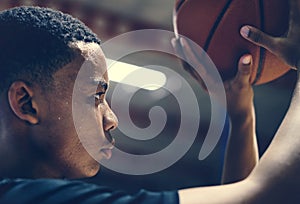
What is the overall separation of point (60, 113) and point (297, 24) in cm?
37

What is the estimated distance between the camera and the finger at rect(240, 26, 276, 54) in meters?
0.92

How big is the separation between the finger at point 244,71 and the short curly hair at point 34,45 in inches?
11.1

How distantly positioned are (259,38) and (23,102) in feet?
1.22

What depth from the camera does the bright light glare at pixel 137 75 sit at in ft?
12.3

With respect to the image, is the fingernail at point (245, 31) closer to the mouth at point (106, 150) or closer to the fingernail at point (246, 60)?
the fingernail at point (246, 60)

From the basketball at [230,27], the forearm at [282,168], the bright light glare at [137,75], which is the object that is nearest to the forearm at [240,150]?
the basketball at [230,27]

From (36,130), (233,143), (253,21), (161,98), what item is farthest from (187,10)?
(161,98)

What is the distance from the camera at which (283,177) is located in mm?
747

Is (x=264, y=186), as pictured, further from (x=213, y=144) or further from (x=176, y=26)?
(x=213, y=144)

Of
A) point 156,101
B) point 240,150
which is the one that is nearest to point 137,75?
point 156,101

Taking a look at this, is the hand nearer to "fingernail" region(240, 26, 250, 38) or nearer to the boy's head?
"fingernail" region(240, 26, 250, 38)

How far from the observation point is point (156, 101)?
4188 mm

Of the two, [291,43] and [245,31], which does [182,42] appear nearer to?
[245,31]

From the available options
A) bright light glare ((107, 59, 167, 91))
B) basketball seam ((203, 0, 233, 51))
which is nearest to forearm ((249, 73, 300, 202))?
basketball seam ((203, 0, 233, 51))
